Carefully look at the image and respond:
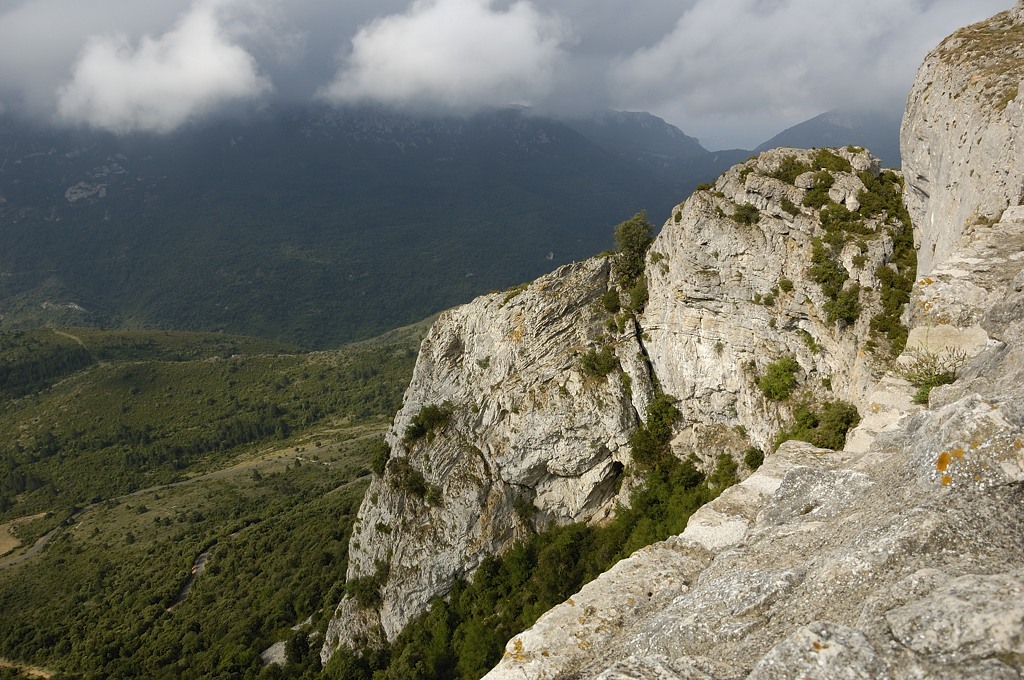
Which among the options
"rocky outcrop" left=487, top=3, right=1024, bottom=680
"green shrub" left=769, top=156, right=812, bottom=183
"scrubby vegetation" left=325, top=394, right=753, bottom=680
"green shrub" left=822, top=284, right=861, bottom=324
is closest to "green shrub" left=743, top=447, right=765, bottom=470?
"scrubby vegetation" left=325, top=394, right=753, bottom=680

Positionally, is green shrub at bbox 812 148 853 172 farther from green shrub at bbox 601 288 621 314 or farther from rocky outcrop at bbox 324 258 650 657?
rocky outcrop at bbox 324 258 650 657

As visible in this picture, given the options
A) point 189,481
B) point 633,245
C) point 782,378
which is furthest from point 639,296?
point 189,481

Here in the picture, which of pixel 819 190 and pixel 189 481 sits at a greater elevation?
pixel 819 190

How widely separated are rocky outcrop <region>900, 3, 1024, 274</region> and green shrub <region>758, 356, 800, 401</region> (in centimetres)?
814

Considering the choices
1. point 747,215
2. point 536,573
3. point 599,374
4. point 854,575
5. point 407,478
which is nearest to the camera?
point 854,575

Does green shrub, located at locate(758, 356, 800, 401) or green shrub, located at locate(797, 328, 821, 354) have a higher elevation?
green shrub, located at locate(797, 328, 821, 354)

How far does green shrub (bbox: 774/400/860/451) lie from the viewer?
22.4 meters

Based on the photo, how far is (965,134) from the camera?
2020 cm

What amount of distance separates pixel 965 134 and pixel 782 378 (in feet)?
46.9

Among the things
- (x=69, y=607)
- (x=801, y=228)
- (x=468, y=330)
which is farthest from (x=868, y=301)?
(x=69, y=607)

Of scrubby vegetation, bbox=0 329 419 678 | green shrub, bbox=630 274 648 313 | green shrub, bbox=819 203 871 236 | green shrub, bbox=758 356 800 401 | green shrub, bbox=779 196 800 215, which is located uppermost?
green shrub, bbox=779 196 800 215

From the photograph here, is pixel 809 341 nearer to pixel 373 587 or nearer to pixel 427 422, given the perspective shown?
pixel 427 422

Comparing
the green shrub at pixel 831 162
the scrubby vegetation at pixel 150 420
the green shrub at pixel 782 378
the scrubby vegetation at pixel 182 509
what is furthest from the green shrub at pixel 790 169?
the scrubby vegetation at pixel 150 420

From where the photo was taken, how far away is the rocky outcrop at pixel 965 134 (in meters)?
17.8
